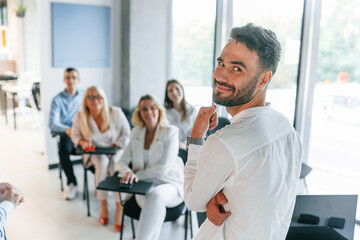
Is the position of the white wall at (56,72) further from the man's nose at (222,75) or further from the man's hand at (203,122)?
the man's nose at (222,75)

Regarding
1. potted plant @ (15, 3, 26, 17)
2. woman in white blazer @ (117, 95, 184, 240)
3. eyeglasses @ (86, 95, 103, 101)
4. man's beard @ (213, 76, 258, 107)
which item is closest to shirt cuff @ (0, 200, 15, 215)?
woman in white blazer @ (117, 95, 184, 240)

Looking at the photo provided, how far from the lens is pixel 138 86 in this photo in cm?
501

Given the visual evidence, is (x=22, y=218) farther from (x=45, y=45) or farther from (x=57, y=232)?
(x=45, y=45)

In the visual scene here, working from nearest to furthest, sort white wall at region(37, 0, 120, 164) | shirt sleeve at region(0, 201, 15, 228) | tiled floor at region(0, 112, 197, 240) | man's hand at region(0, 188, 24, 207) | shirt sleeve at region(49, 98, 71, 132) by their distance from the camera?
shirt sleeve at region(0, 201, 15, 228)
man's hand at region(0, 188, 24, 207)
tiled floor at region(0, 112, 197, 240)
shirt sleeve at region(49, 98, 71, 132)
white wall at region(37, 0, 120, 164)

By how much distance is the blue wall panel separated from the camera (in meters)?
4.56

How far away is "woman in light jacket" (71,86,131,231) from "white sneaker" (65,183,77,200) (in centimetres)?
47

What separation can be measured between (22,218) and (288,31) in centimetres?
334

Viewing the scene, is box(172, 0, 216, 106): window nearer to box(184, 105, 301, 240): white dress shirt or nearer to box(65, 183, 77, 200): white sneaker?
box(65, 183, 77, 200): white sneaker

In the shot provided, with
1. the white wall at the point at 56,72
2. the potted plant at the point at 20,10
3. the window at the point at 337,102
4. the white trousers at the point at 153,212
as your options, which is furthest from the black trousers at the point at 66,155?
the potted plant at the point at 20,10

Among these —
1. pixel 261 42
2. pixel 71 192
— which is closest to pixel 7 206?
pixel 261 42

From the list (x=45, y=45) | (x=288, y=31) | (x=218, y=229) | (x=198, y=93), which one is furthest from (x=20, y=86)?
(x=218, y=229)

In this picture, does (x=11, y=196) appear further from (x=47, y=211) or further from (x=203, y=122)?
(x=47, y=211)

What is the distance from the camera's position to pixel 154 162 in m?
3.00

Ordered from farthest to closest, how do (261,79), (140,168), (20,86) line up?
1. (20,86)
2. (140,168)
3. (261,79)
